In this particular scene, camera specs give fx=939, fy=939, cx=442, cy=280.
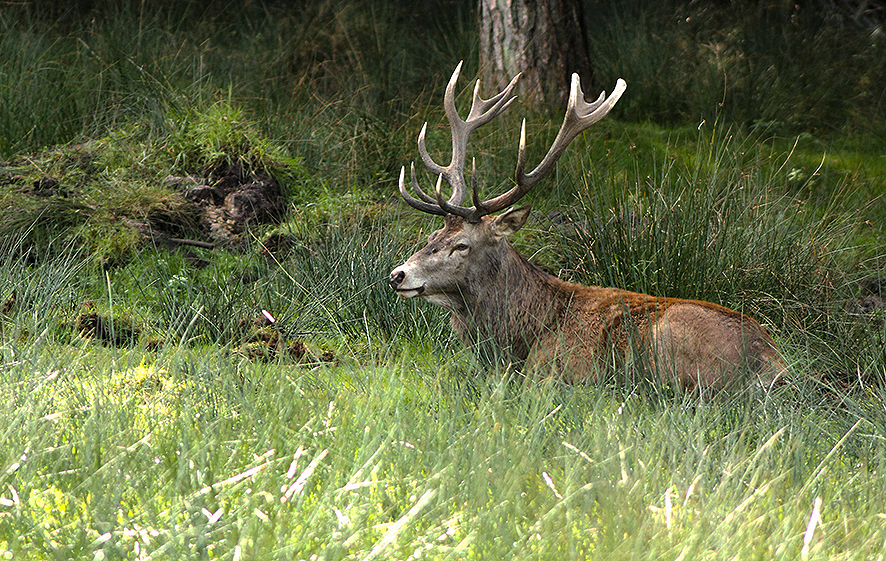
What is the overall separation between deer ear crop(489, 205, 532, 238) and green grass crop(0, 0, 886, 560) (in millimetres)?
619

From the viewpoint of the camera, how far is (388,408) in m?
3.39

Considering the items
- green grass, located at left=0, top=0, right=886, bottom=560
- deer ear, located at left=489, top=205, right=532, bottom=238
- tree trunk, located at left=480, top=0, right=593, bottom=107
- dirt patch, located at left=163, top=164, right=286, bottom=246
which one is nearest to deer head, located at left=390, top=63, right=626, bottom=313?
deer ear, located at left=489, top=205, right=532, bottom=238

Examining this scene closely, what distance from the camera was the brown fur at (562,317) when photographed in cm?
426

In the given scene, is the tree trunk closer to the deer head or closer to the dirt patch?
the dirt patch

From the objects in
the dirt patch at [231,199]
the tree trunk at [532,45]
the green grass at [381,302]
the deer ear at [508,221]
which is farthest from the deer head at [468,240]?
the tree trunk at [532,45]

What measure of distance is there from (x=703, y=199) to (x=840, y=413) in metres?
1.76

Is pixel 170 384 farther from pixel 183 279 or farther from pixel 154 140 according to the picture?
pixel 154 140

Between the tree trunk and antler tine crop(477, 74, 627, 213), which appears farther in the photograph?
the tree trunk

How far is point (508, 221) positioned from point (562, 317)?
56 cm

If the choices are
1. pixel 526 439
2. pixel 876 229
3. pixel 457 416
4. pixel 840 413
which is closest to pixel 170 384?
pixel 457 416

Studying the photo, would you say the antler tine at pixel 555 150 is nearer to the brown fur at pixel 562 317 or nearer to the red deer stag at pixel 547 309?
the red deer stag at pixel 547 309

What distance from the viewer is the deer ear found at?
15.6 feet

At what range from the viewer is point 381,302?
5281 mm

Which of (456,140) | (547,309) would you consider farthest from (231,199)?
(547,309)
